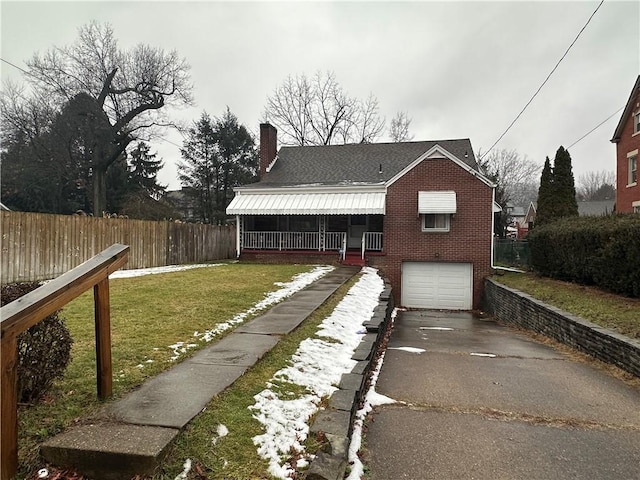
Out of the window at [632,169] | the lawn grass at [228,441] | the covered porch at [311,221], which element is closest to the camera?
the lawn grass at [228,441]

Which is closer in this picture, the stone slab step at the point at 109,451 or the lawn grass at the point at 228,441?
the stone slab step at the point at 109,451

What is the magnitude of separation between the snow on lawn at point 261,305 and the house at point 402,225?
174 inches

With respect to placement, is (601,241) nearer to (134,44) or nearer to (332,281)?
A: (332,281)

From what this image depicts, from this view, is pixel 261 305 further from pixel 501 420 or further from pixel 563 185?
pixel 563 185

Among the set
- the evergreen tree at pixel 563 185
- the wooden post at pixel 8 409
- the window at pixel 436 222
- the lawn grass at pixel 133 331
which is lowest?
the lawn grass at pixel 133 331

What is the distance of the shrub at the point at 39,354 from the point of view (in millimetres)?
2848

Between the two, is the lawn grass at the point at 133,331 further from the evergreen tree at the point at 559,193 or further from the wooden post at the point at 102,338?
the evergreen tree at the point at 559,193

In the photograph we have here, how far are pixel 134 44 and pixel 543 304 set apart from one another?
1247 inches

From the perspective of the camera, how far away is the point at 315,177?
21.1 metres

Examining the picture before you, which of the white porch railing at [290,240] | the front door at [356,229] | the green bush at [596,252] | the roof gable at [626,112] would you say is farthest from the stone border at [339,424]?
the roof gable at [626,112]

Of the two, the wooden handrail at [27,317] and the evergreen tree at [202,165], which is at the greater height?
the evergreen tree at [202,165]

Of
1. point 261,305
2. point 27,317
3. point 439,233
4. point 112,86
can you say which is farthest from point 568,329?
point 112,86

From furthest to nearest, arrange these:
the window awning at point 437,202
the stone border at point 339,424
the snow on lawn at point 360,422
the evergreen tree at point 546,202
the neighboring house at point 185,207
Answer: the neighboring house at point 185,207 → the evergreen tree at point 546,202 → the window awning at point 437,202 → the snow on lawn at point 360,422 → the stone border at point 339,424

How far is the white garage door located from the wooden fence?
10.0 metres
